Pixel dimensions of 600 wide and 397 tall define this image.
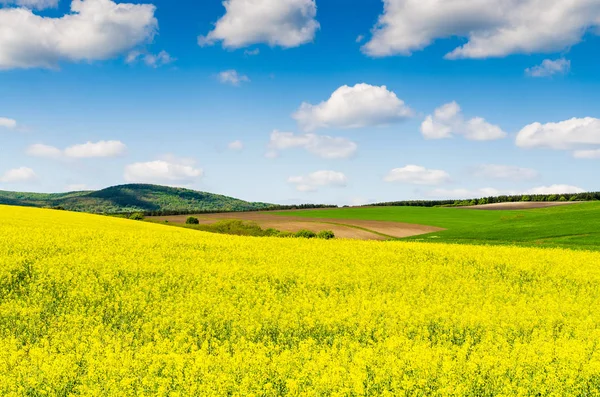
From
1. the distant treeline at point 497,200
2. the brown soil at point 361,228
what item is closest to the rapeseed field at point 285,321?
the brown soil at point 361,228

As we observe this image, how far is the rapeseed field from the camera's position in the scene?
8.12 m

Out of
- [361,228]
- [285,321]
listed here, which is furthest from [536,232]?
[285,321]

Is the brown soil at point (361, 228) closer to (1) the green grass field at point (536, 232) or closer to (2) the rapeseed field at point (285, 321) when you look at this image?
(1) the green grass field at point (536, 232)

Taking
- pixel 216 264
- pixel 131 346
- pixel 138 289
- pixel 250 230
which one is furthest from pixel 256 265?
pixel 250 230

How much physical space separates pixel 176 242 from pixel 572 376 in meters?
17.8

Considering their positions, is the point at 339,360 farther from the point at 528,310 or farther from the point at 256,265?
the point at 256,265

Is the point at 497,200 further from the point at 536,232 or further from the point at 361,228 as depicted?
the point at 536,232

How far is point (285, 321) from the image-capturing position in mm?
11648

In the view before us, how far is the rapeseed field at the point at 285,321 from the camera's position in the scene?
26.6 feet

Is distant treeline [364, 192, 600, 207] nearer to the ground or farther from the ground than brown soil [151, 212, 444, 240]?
farther from the ground

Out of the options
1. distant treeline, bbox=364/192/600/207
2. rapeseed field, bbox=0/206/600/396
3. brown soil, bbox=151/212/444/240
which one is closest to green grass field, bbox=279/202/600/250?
brown soil, bbox=151/212/444/240

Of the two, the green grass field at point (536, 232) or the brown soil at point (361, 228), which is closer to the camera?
the green grass field at point (536, 232)

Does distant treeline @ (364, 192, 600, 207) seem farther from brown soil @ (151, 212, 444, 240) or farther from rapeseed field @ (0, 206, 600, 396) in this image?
rapeseed field @ (0, 206, 600, 396)

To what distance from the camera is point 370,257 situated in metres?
20.8
